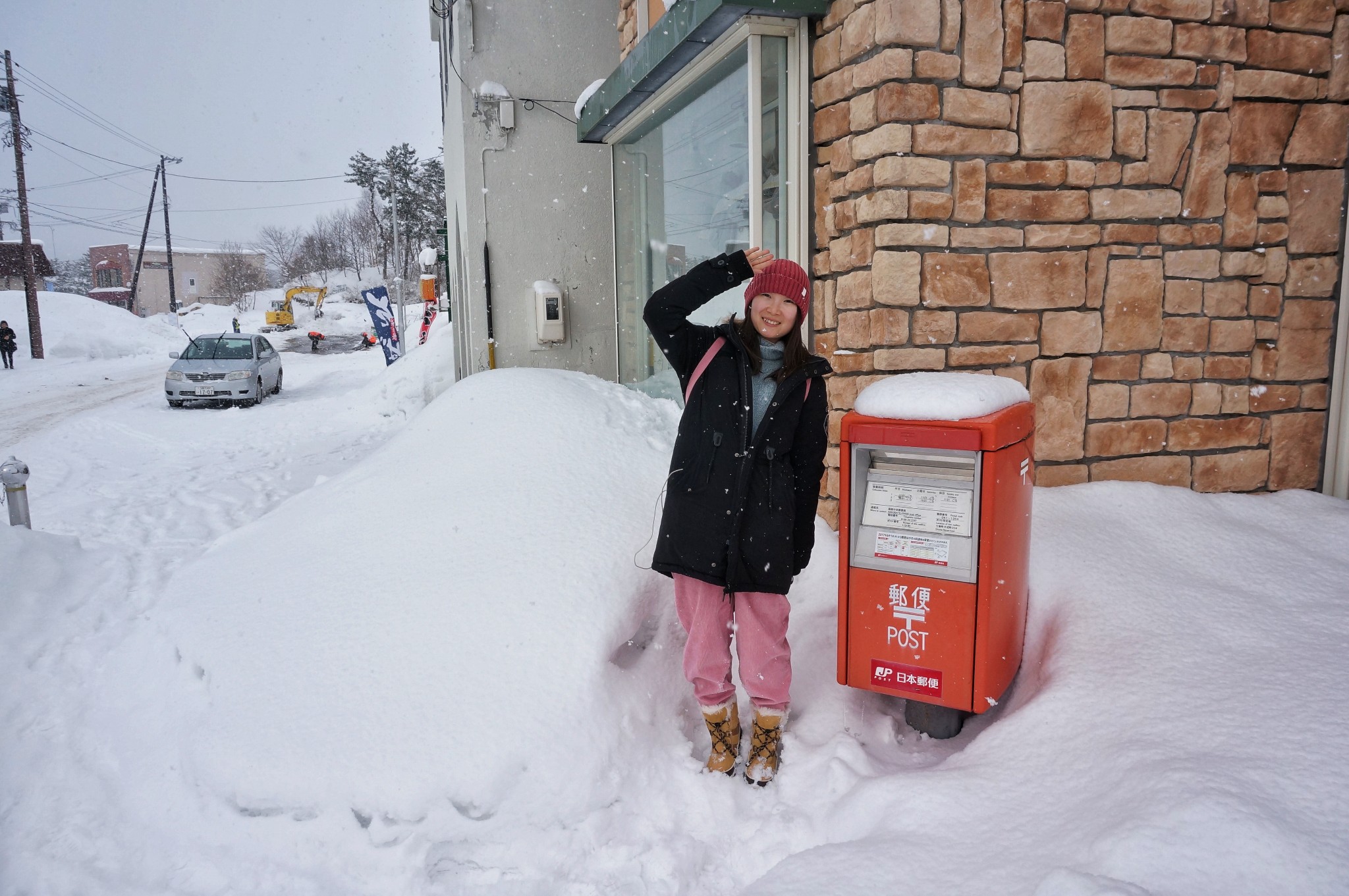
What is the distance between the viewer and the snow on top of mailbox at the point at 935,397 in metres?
2.45

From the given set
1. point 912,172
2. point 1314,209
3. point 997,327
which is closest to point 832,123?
point 912,172

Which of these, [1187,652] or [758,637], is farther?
[758,637]

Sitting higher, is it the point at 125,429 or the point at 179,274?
the point at 179,274

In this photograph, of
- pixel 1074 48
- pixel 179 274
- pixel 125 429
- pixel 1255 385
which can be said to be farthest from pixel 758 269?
pixel 179 274

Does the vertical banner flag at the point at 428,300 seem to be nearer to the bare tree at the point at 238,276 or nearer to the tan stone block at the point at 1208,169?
the tan stone block at the point at 1208,169

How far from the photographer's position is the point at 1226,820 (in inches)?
69.9

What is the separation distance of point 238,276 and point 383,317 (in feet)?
181

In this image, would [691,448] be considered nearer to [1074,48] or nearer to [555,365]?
[1074,48]

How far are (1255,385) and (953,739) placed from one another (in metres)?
2.50

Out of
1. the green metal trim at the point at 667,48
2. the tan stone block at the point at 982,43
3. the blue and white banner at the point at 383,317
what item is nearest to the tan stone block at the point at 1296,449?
the tan stone block at the point at 982,43

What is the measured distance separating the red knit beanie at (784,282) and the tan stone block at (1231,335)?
2375mm

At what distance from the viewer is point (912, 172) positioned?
3354 mm

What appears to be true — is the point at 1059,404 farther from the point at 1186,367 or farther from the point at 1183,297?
the point at 1183,297

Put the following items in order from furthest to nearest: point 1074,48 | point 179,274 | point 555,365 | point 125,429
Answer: point 179,274 < point 125,429 < point 555,365 < point 1074,48
